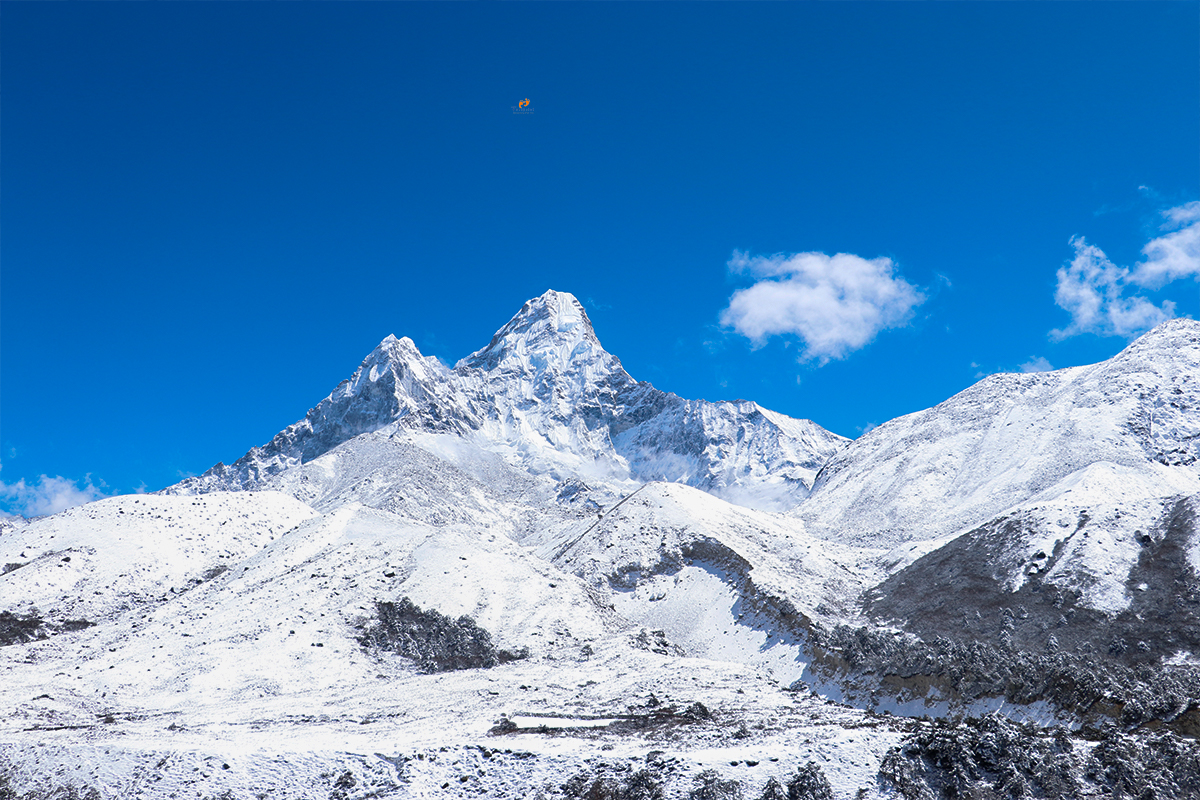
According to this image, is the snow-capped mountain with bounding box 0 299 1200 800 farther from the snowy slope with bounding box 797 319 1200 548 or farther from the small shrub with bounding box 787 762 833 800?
the snowy slope with bounding box 797 319 1200 548

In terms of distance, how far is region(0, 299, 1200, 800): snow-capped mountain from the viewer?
25.6m

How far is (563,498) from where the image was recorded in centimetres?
17388

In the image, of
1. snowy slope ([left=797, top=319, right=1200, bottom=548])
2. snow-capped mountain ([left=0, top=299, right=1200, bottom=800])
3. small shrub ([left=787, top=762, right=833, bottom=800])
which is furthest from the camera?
snowy slope ([left=797, top=319, right=1200, bottom=548])

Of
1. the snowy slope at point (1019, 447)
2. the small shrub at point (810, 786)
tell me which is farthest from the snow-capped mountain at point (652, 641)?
the snowy slope at point (1019, 447)

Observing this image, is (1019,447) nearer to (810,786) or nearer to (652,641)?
(652,641)

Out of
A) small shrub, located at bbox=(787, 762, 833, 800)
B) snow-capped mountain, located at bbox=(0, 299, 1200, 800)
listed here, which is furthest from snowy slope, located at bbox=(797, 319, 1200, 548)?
small shrub, located at bbox=(787, 762, 833, 800)

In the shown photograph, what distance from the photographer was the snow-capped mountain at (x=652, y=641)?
25578 mm

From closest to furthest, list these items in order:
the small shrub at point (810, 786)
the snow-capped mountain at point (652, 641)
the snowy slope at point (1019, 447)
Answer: the small shrub at point (810, 786)
the snow-capped mountain at point (652, 641)
the snowy slope at point (1019, 447)

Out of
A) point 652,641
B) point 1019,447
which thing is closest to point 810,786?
point 652,641

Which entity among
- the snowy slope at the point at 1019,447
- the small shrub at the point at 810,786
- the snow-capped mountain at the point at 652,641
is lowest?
the small shrub at the point at 810,786

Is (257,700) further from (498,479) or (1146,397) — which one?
(498,479)

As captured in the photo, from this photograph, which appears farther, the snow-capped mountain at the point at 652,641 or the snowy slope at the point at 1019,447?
the snowy slope at the point at 1019,447

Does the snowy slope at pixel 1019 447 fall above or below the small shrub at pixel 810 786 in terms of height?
above

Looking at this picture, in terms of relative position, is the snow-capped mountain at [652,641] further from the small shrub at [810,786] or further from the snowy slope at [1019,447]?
the snowy slope at [1019,447]
